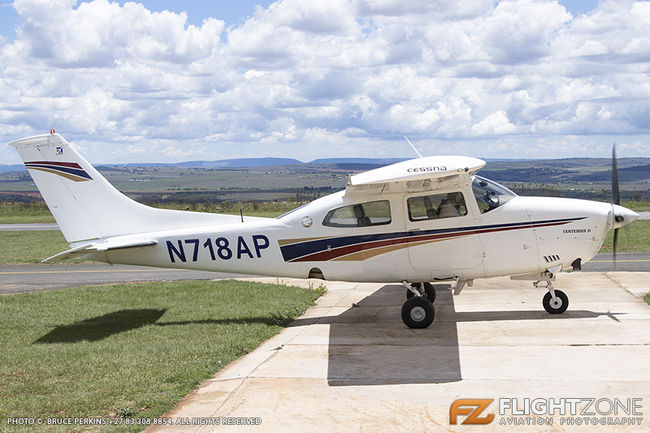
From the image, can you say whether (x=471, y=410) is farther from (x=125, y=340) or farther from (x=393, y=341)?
(x=125, y=340)

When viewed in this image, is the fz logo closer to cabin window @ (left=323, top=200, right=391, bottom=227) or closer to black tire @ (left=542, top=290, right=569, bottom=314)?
cabin window @ (left=323, top=200, right=391, bottom=227)

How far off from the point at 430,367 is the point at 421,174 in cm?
318

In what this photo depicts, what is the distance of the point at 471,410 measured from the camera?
267 inches

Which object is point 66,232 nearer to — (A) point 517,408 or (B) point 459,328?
(B) point 459,328

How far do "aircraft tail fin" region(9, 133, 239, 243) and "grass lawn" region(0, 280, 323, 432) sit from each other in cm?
178

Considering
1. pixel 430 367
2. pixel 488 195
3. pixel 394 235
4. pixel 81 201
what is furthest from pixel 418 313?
pixel 81 201

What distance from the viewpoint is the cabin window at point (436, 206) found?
11.2 meters

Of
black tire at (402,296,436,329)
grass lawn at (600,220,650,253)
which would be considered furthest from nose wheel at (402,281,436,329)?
grass lawn at (600,220,650,253)

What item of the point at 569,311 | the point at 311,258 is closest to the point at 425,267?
the point at 311,258

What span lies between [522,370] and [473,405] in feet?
4.99

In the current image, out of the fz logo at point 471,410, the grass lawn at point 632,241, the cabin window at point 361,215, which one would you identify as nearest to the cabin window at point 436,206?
the cabin window at point 361,215

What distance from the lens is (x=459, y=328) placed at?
10.9 meters

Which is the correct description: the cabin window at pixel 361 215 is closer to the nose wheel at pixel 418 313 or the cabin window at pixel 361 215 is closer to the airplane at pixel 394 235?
the airplane at pixel 394 235

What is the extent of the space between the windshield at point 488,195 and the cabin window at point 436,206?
30 cm
